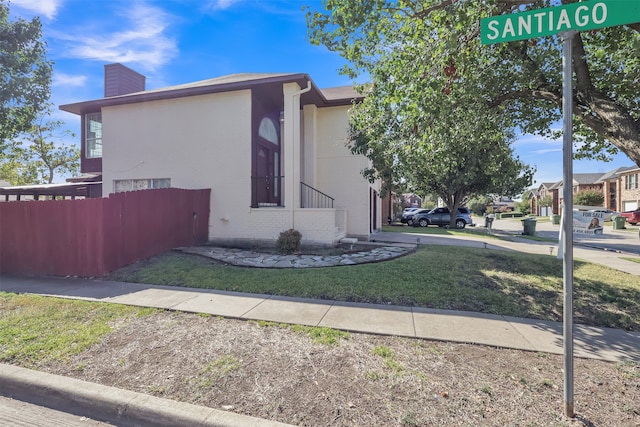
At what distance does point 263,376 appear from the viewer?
9.84 ft

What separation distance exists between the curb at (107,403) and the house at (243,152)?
7.03m

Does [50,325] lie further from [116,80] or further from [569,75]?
[116,80]

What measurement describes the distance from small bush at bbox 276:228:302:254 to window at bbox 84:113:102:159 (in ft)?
31.4

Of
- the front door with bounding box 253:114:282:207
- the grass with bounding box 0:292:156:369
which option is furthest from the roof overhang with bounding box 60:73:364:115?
the grass with bounding box 0:292:156:369

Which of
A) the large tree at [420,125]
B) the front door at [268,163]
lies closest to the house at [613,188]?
the front door at [268,163]

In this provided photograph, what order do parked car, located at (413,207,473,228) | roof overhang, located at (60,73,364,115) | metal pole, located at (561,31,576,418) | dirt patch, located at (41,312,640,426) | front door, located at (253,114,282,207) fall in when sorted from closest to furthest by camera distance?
metal pole, located at (561,31,576,418) < dirt patch, located at (41,312,640,426) < roof overhang, located at (60,73,364,115) < front door, located at (253,114,282,207) < parked car, located at (413,207,473,228)

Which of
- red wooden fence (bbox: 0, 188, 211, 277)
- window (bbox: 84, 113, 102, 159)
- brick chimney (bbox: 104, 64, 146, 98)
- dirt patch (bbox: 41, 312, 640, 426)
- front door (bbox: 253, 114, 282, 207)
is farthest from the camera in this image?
brick chimney (bbox: 104, 64, 146, 98)

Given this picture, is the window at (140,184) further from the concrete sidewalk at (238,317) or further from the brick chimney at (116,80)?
the concrete sidewalk at (238,317)

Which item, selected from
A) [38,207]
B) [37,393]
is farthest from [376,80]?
[38,207]

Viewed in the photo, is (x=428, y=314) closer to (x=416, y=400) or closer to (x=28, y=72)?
(x=416, y=400)

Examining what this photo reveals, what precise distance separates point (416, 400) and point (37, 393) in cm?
346

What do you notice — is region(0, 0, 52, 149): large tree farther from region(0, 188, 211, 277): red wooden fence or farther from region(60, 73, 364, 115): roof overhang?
region(0, 188, 211, 277): red wooden fence

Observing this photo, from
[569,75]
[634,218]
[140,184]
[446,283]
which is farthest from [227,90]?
[634,218]

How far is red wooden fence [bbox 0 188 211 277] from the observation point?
688cm
